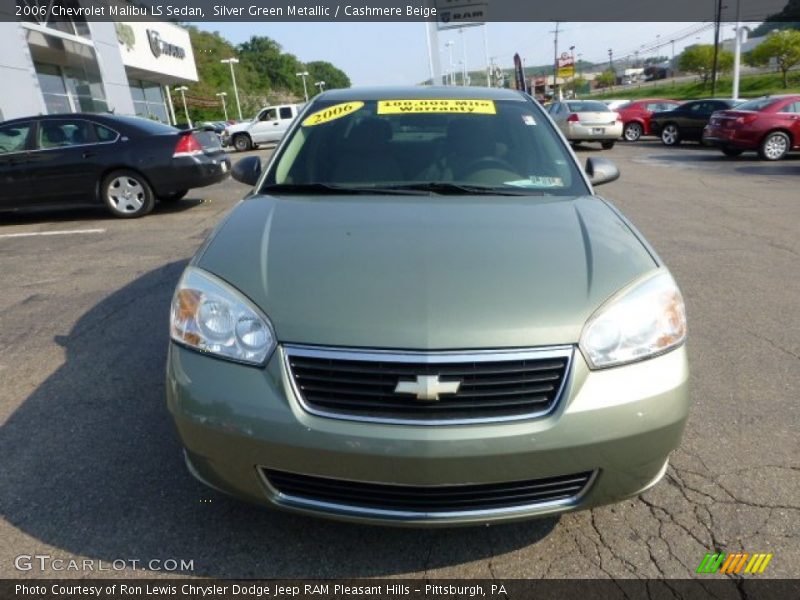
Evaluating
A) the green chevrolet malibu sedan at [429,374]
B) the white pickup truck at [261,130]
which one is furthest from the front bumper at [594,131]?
the green chevrolet malibu sedan at [429,374]

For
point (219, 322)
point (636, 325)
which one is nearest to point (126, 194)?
point (219, 322)

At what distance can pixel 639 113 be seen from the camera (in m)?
20.4

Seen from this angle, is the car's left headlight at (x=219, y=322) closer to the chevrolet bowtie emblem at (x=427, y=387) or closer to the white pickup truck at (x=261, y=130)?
the chevrolet bowtie emblem at (x=427, y=387)

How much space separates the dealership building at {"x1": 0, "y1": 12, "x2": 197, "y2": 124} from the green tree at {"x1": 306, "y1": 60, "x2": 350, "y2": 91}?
9617 cm

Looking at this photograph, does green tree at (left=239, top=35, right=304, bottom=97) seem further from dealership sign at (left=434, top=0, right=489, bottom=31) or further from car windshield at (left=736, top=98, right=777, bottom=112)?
car windshield at (left=736, top=98, right=777, bottom=112)

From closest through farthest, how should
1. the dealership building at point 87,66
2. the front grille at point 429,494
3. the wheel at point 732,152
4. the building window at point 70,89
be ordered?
the front grille at point 429,494 → the wheel at point 732,152 → the dealership building at point 87,66 → the building window at point 70,89

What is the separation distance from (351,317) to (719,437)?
197cm

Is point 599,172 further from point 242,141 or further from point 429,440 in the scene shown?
point 242,141

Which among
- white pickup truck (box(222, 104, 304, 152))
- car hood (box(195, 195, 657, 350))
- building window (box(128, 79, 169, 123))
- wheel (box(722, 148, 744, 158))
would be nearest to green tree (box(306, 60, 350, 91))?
building window (box(128, 79, 169, 123))

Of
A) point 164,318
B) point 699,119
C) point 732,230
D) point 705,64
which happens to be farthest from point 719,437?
point 705,64

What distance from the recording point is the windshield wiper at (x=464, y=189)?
107 inches

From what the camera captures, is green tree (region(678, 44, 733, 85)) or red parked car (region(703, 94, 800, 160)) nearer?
red parked car (region(703, 94, 800, 160))

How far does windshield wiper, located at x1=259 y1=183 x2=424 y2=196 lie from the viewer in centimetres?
270

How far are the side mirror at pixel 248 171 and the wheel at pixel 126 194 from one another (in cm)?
529
